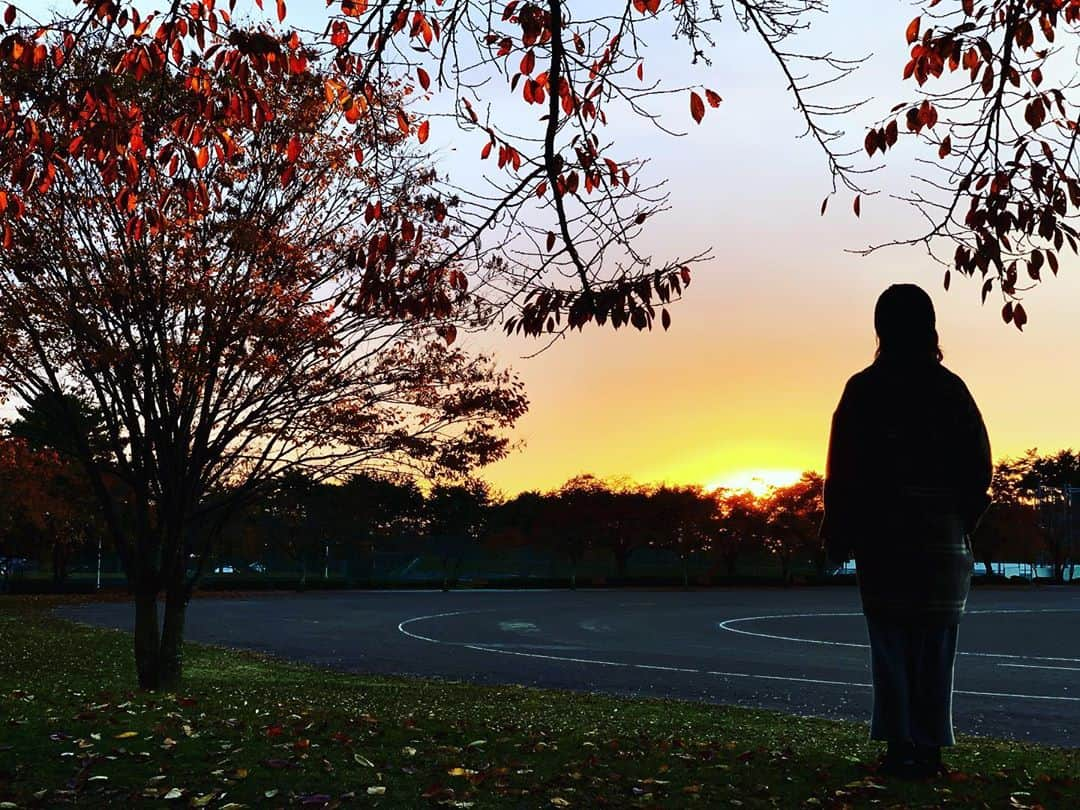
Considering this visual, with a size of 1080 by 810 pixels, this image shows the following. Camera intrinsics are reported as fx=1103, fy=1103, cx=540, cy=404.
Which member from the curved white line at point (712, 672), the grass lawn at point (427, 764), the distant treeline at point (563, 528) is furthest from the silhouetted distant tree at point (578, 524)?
the grass lawn at point (427, 764)

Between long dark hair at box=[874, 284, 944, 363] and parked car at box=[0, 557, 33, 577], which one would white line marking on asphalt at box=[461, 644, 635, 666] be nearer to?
long dark hair at box=[874, 284, 944, 363]

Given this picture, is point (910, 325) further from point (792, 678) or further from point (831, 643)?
point (831, 643)

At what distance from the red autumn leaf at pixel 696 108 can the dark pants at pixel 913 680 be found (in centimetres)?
322

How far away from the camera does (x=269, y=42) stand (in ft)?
22.5

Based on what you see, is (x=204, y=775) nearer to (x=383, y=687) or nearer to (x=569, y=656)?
(x=383, y=687)

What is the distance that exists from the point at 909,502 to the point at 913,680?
1070mm

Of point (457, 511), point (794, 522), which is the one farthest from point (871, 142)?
point (457, 511)

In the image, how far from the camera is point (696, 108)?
6.92 m

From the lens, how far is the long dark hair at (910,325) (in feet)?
20.0

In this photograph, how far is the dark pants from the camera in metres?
6.17

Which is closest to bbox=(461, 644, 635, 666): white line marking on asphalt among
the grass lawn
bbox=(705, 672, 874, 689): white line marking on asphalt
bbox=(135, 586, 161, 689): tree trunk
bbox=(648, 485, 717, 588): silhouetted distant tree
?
bbox=(705, 672, 874, 689): white line marking on asphalt

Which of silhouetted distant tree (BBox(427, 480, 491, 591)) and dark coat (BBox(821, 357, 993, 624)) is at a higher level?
silhouetted distant tree (BBox(427, 480, 491, 591))

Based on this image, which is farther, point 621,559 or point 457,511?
point 457,511

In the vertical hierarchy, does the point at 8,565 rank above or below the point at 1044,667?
above
